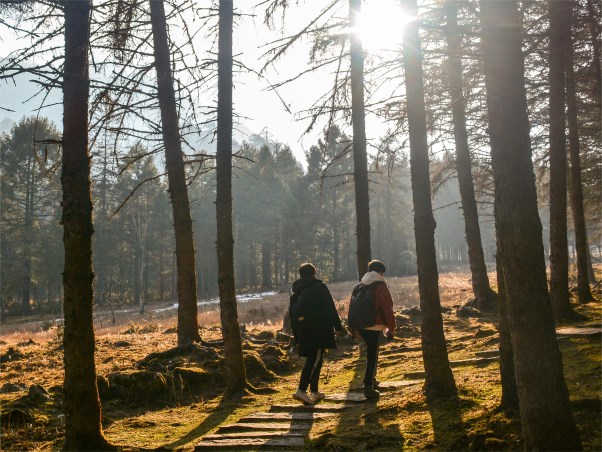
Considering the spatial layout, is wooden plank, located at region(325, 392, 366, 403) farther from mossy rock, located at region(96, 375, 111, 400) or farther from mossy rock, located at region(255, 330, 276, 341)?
mossy rock, located at region(255, 330, 276, 341)

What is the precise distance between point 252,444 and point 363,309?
262cm

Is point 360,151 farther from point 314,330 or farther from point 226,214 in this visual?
point 314,330

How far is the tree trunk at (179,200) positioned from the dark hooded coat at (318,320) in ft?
15.4

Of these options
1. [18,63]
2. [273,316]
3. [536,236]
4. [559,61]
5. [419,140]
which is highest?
[559,61]

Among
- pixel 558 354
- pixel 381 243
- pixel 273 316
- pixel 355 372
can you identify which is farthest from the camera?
pixel 381 243

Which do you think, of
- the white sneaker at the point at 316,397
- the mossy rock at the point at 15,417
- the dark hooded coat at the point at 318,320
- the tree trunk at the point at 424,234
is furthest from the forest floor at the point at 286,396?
the dark hooded coat at the point at 318,320

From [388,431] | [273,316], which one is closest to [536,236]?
[388,431]

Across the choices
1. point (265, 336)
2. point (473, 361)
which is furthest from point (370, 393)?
point (265, 336)

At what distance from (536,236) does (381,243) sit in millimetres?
47930

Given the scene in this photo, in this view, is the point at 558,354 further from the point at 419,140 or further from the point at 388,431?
the point at 419,140

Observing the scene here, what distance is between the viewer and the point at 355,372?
9.64 metres

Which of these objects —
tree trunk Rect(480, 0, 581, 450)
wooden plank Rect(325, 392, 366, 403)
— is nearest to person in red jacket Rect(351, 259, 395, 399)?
wooden plank Rect(325, 392, 366, 403)

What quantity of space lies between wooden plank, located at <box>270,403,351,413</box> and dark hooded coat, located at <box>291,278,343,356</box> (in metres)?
0.76

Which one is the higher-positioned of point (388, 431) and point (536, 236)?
point (536, 236)
